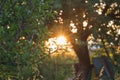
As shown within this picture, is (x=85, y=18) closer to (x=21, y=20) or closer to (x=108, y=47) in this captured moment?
(x=108, y=47)

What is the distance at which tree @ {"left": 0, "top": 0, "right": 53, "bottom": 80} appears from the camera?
13.7 feet

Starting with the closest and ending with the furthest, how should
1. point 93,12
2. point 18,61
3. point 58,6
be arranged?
point 18,61 → point 58,6 → point 93,12

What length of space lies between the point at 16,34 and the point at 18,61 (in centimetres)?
35

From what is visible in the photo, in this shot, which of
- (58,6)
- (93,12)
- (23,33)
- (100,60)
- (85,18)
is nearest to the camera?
(23,33)

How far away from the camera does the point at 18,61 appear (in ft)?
13.6

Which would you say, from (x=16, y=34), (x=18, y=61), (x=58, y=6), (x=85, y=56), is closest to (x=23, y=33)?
(x=16, y=34)

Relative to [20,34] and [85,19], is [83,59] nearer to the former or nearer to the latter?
[85,19]

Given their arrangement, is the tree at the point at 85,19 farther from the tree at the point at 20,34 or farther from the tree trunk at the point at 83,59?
the tree at the point at 20,34

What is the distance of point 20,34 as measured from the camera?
433 cm

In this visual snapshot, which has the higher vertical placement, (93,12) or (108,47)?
(93,12)

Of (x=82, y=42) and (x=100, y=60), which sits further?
(x=82, y=42)

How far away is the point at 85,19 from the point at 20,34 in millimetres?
11256

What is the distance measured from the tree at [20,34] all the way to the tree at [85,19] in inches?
375

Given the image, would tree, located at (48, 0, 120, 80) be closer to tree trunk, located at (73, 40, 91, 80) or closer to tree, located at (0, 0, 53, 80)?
tree trunk, located at (73, 40, 91, 80)
